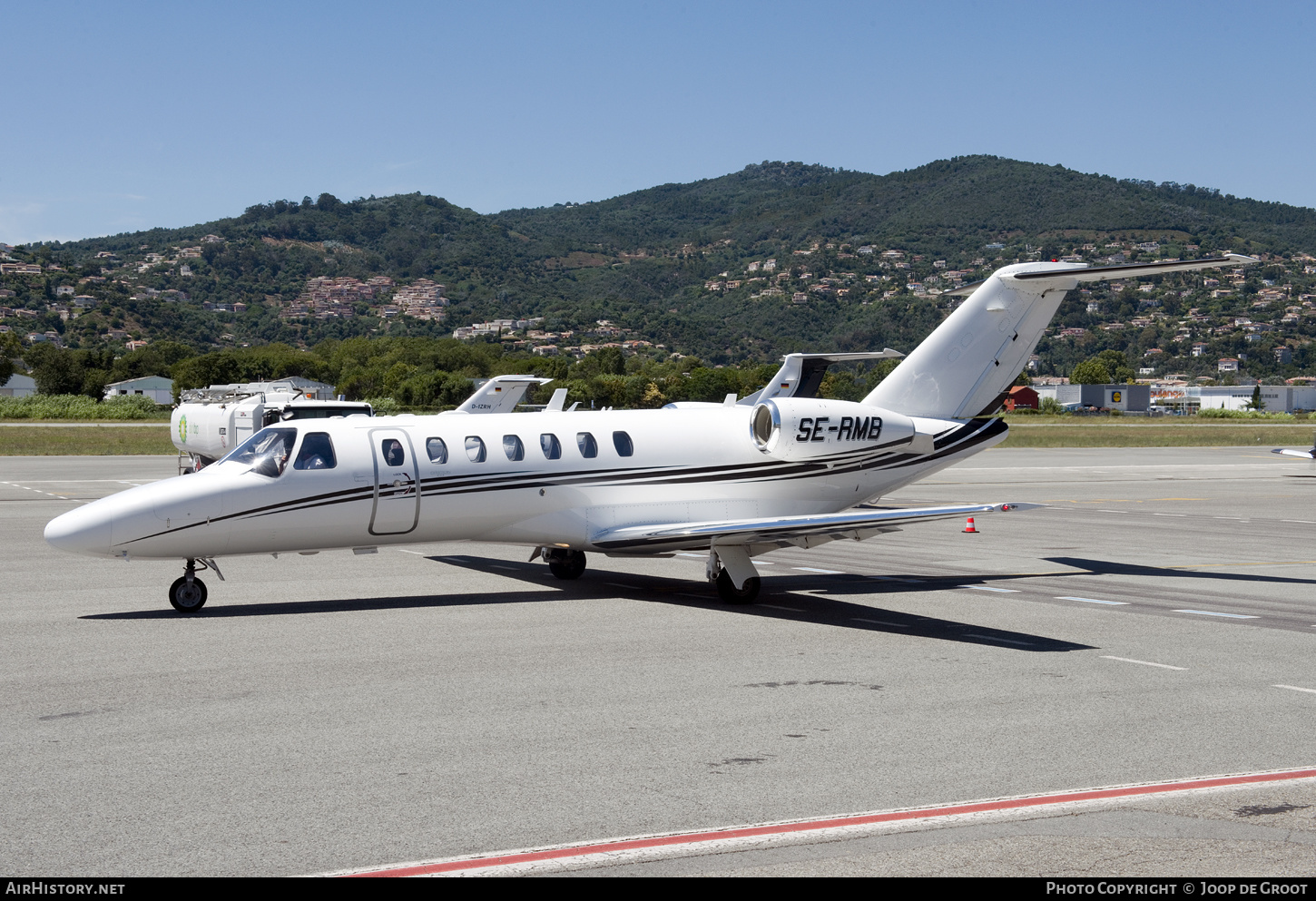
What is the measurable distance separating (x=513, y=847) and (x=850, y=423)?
12.0m

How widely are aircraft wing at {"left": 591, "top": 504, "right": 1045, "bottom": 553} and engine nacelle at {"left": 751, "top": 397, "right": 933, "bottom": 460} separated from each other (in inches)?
78.8

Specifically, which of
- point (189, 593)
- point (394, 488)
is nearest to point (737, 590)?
point (394, 488)

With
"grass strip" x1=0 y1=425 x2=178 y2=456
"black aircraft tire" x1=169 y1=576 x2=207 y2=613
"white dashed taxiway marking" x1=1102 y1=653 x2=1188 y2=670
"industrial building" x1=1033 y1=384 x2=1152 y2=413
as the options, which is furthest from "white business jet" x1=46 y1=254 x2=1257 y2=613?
"industrial building" x1=1033 y1=384 x2=1152 y2=413

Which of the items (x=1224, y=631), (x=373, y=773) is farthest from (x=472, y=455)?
(x=1224, y=631)

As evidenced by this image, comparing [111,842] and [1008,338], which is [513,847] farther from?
[1008,338]

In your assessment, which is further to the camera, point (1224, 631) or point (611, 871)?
point (1224, 631)

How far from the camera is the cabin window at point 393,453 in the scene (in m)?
15.2

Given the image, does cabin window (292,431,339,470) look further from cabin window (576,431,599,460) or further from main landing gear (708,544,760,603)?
main landing gear (708,544,760,603)

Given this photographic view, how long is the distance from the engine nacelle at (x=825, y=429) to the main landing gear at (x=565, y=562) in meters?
3.17

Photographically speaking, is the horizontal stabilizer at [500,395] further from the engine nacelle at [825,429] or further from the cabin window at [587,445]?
the cabin window at [587,445]

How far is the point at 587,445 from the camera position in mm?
16516

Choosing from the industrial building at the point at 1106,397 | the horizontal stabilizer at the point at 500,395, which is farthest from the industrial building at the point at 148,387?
the horizontal stabilizer at the point at 500,395

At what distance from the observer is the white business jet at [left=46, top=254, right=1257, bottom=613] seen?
14.3 meters

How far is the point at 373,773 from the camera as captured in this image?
7812mm
